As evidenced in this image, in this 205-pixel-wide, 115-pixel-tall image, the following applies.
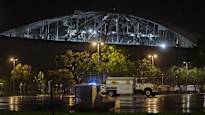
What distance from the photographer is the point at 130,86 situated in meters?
60.2

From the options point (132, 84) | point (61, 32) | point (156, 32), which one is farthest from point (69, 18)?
point (132, 84)

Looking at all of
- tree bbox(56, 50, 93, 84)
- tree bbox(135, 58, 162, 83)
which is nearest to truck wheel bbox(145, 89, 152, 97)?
tree bbox(56, 50, 93, 84)

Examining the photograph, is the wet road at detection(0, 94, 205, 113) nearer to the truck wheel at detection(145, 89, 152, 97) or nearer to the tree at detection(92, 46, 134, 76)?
the truck wheel at detection(145, 89, 152, 97)

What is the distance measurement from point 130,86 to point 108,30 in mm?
89693

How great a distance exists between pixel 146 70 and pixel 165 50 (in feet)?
114

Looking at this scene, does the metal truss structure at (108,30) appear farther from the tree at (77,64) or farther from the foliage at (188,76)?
the tree at (77,64)

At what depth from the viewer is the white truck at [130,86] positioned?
58.6 meters

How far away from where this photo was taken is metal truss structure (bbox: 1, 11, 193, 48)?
13700 centimetres

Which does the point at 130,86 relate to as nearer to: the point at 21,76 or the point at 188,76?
the point at 21,76

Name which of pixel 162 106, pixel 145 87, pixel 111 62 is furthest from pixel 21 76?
pixel 162 106

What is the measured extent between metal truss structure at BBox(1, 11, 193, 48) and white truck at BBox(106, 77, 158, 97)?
72.2 m

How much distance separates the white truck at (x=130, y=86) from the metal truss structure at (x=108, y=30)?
237 ft

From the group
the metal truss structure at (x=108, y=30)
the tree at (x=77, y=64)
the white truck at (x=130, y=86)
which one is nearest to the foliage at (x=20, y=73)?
the tree at (x=77, y=64)

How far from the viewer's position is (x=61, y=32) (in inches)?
5423
